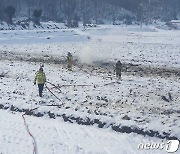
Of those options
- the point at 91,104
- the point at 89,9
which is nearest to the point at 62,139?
the point at 91,104

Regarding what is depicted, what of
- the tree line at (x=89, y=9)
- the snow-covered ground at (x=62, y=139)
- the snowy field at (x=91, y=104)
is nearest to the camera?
the snow-covered ground at (x=62, y=139)

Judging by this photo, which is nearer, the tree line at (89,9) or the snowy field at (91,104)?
the snowy field at (91,104)

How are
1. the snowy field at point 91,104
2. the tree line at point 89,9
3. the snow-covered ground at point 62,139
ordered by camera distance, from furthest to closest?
the tree line at point 89,9, the snowy field at point 91,104, the snow-covered ground at point 62,139

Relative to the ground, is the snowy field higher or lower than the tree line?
lower

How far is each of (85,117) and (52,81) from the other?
875 centimetres

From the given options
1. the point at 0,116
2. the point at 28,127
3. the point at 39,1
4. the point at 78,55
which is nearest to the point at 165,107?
the point at 28,127

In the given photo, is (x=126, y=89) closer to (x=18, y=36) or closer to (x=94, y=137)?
(x=94, y=137)

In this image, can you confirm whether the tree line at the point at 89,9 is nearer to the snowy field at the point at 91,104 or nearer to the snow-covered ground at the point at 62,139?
the snowy field at the point at 91,104

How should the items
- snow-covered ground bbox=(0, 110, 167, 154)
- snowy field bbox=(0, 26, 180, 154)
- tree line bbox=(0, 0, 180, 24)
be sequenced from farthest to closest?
tree line bbox=(0, 0, 180, 24), snowy field bbox=(0, 26, 180, 154), snow-covered ground bbox=(0, 110, 167, 154)

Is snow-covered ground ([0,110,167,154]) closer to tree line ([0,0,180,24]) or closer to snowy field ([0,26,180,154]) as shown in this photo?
snowy field ([0,26,180,154])

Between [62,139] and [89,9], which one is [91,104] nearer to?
[62,139]

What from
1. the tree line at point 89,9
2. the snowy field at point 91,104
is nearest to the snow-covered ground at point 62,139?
the snowy field at point 91,104

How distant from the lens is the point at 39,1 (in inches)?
4776

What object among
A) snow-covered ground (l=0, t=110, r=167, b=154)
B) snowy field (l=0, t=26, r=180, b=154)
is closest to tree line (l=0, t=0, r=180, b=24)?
snowy field (l=0, t=26, r=180, b=154)
